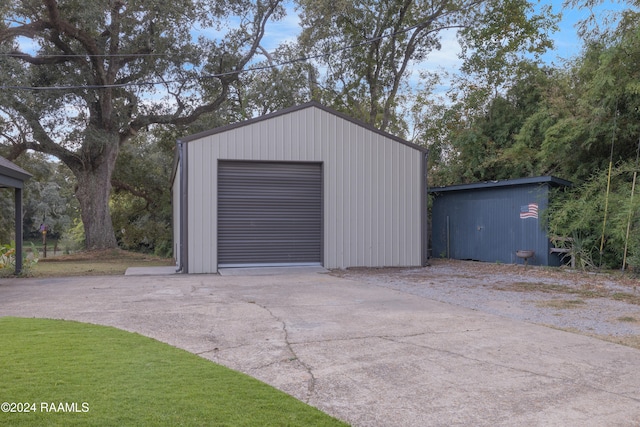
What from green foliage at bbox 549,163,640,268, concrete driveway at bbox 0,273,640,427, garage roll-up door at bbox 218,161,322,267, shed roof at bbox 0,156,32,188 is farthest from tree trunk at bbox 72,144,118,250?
green foliage at bbox 549,163,640,268

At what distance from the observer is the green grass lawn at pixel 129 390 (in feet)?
9.86

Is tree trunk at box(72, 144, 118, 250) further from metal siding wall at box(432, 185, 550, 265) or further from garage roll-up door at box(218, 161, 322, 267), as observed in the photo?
metal siding wall at box(432, 185, 550, 265)

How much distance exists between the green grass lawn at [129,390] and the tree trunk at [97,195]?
16775 millimetres

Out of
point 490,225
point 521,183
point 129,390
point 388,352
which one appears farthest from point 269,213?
point 129,390

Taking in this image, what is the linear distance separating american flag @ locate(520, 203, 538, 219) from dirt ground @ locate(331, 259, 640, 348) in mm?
1317

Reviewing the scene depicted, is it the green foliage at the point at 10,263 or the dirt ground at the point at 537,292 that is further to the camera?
the green foliage at the point at 10,263

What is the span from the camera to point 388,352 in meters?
4.75

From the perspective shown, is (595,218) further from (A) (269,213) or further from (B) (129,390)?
(B) (129,390)

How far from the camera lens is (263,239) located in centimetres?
1287

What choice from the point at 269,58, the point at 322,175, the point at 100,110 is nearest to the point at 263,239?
the point at 322,175

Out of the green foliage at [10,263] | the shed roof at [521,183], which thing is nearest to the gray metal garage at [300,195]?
the shed roof at [521,183]

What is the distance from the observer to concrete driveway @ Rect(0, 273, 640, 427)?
342 centimetres

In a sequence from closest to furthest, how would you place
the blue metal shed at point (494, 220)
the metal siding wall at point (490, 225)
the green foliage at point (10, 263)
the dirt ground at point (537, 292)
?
the dirt ground at point (537, 292)
the green foliage at point (10, 263)
the blue metal shed at point (494, 220)
the metal siding wall at point (490, 225)

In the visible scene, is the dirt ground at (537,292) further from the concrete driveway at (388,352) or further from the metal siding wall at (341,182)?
Answer: the metal siding wall at (341,182)
